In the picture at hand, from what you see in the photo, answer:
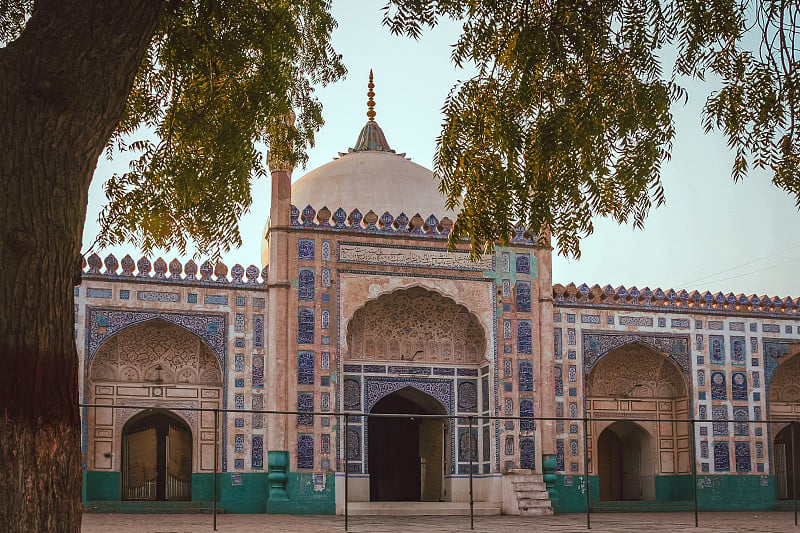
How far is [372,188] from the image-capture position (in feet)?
65.7

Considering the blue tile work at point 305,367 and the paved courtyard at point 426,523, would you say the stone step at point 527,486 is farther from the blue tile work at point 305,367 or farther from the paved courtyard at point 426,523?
the blue tile work at point 305,367

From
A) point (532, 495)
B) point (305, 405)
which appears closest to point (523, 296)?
point (532, 495)

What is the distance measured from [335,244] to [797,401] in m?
9.44

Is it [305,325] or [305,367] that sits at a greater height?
[305,325]

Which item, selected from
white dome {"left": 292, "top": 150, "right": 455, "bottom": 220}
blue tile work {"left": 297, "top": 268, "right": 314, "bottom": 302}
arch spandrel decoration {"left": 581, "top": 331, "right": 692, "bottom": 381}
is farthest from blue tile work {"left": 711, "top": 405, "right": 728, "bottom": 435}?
blue tile work {"left": 297, "top": 268, "right": 314, "bottom": 302}

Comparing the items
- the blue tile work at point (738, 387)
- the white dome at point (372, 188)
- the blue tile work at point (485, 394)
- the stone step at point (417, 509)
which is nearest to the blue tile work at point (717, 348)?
the blue tile work at point (738, 387)

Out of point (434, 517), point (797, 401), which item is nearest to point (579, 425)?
point (434, 517)

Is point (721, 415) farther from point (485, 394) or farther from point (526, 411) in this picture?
point (485, 394)

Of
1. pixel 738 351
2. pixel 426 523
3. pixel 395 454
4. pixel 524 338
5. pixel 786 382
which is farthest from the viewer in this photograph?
pixel 395 454

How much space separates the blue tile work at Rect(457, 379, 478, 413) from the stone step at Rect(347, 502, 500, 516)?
1.70m

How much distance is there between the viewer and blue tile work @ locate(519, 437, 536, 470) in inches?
678

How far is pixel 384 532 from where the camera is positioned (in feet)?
39.7

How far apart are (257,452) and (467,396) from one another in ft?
12.5

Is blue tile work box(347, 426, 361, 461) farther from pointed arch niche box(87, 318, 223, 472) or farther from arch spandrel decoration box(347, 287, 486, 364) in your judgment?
pointed arch niche box(87, 318, 223, 472)
